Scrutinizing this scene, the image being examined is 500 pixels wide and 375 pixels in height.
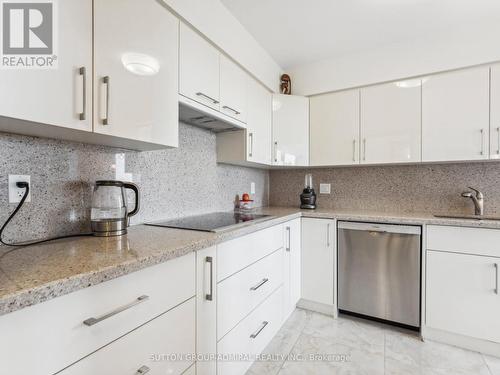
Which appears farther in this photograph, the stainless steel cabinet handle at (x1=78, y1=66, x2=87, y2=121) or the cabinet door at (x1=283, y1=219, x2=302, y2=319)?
the cabinet door at (x1=283, y1=219, x2=302, y2=319)

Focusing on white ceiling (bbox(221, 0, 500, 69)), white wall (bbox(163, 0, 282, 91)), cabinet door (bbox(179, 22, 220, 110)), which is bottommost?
cabinet door (bbox(179, 22, 220, 110))

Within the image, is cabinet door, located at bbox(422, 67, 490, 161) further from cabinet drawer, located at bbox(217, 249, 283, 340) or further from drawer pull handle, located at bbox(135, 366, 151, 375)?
drawer pull handle, located at bbox(135, 366, 151, 375)

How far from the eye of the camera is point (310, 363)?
1632mm

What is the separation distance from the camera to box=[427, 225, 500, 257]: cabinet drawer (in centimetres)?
168

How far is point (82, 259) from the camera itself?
2.69 feet

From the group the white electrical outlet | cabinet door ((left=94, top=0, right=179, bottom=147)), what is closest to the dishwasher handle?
cabinet door ((left=94, top=0, right=179, bottom=147))

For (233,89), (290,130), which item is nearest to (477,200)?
(290,130)

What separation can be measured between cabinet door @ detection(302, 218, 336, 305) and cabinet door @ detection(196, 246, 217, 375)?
127 centimetres

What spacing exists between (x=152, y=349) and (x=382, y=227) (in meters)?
1.78

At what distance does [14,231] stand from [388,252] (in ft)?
7.44

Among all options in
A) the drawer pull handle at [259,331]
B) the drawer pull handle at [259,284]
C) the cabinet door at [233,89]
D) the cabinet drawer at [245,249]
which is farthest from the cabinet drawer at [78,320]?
the cabinet door at [233,89]

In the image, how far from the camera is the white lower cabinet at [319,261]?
2.19 meters

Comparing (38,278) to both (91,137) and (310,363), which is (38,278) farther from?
(310,363)

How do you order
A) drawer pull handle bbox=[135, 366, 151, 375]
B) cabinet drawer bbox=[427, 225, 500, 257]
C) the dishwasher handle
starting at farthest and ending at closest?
the dishwasher handle < cabinet drawer bbox=[427, 225, 500, 257] < drawer pull handle bbox=[135, 366, 151, 375]
